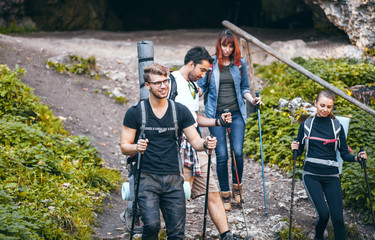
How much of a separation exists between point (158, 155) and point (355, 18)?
8.97m

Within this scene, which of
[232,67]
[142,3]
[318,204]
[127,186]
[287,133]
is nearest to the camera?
→ [127,186]

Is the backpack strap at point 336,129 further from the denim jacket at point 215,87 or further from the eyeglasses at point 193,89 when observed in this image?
the eyeglasses at point 193,89

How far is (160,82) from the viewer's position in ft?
14.1

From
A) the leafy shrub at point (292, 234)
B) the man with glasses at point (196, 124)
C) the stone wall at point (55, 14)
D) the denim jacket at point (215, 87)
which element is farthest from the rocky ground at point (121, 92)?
the denim jacket at point (215, 87)

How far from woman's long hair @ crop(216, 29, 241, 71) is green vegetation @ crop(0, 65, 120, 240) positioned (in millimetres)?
2746

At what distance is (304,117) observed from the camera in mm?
8609

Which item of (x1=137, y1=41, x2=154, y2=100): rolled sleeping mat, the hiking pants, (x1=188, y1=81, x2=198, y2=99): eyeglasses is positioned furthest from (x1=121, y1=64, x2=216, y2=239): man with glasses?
(x1=137, y1=41, x2=154, y2=100): rolled sleeping mat

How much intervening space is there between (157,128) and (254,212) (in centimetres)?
275

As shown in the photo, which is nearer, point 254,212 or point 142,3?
point 254,212

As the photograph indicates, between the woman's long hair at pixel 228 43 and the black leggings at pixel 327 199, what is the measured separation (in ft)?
6.19

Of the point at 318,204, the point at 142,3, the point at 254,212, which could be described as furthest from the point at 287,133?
the point at 142,3

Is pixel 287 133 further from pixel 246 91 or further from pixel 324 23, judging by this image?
pixel 324 23

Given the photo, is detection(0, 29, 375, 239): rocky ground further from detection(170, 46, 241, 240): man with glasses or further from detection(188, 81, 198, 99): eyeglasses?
detection(188, 81, 198, 99): eyeglasses

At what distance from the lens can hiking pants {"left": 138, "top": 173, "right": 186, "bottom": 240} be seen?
4.23 m
